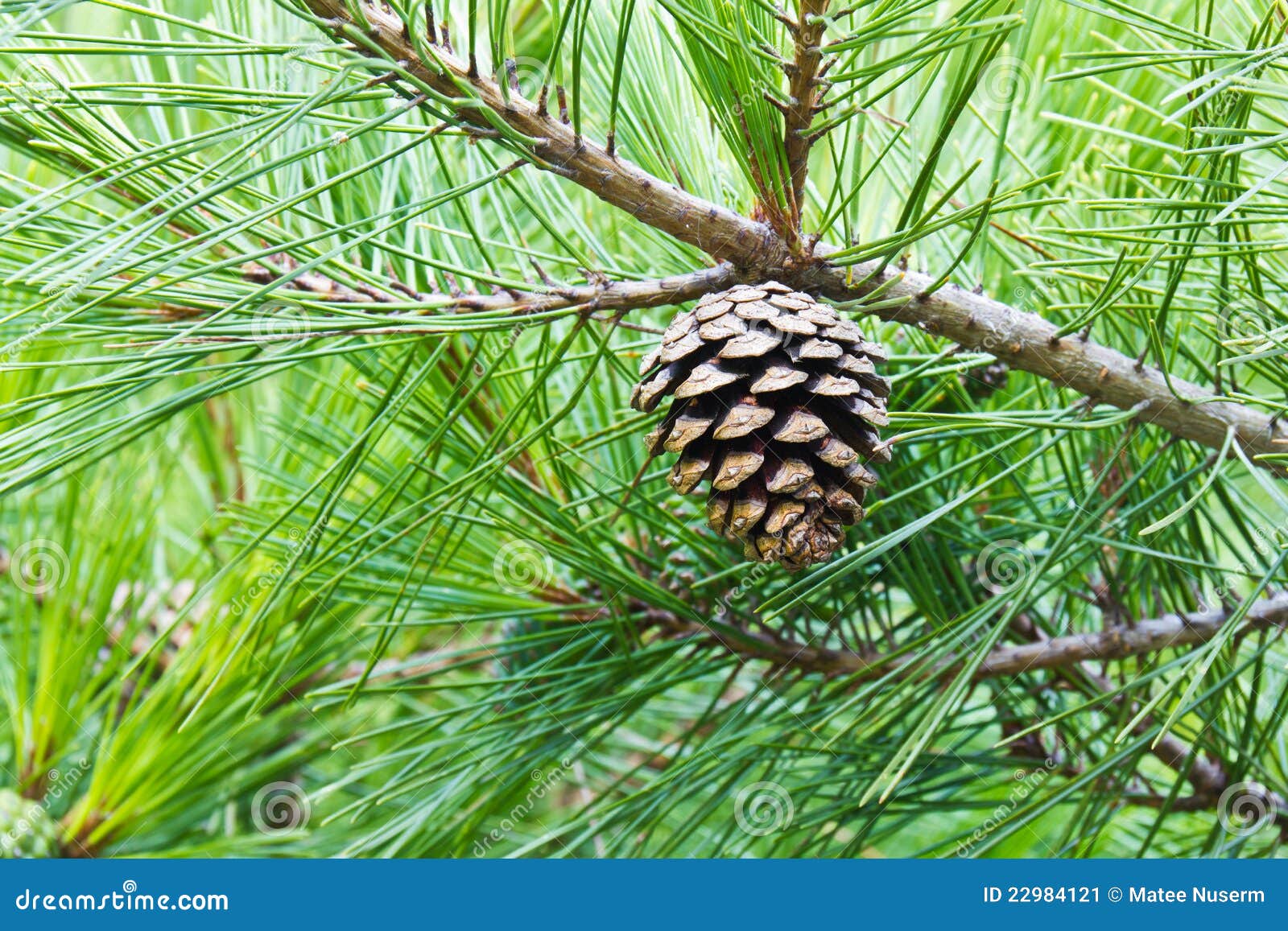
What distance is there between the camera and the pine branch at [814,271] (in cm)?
39

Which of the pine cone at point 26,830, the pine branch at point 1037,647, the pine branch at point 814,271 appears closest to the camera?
the pine branch at point 814,271

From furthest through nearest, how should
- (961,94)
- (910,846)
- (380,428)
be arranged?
(910,846) < (380,428) < (961,94)

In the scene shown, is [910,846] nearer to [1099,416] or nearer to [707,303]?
[1099,416]

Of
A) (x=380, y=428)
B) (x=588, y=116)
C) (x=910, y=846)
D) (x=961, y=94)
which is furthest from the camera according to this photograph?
(x=910, y=846)

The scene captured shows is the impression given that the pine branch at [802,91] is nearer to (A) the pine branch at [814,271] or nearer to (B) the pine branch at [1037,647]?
(A) the pine branch at [814,271]

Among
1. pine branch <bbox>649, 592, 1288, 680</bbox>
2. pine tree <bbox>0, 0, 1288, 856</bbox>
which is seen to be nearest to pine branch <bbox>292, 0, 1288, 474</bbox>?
pine tree <bbox>0, 0, 1288, 856</bbox>

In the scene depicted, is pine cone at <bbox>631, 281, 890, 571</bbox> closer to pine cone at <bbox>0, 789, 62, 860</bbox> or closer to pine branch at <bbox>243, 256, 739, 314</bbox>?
pine branch at <bbox>243, 256, 739, 314</bbox>

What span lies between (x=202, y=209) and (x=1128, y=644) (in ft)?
1.81

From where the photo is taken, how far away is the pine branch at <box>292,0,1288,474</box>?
39 cm

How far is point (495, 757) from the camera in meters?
0.61

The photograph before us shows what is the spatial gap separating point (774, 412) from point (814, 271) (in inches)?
2.9

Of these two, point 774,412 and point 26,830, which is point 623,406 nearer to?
point 774,412

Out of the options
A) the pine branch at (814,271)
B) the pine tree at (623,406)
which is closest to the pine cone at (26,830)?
the pine tree at (623,406)

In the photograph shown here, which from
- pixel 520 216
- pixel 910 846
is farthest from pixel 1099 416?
pixel 910 846
